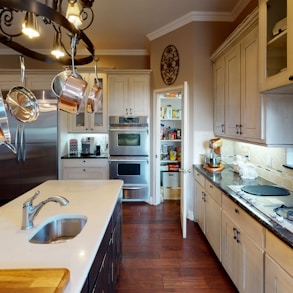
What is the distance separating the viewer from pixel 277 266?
4.88 ft

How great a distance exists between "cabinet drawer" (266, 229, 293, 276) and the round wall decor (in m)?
3.21

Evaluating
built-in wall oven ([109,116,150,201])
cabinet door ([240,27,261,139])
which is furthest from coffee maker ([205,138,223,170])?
built-in wall oven ([109,116,150,201])

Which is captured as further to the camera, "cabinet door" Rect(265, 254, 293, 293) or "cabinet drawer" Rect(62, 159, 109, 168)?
"cabinet drawer" Rect(62, 159, 109, 168)

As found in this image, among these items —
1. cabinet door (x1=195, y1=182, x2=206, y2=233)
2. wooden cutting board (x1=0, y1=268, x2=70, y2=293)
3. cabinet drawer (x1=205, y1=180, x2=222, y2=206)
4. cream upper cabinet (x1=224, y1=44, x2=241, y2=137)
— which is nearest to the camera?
wooden cutting board (x1=0, y1=268, x2=70, y2=293)

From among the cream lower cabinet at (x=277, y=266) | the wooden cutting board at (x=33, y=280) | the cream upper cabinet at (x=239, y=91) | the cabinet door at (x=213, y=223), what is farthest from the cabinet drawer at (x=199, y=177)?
the wooden cutting board at (x=33, y=280)

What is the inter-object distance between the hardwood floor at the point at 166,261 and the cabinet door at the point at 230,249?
0.64 ft

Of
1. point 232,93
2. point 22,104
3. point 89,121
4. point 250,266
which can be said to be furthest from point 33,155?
point 250,266

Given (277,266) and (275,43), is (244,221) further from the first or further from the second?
(275,43)

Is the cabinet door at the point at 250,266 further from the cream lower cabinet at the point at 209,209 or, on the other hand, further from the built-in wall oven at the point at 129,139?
the built-in wall oven at the point at 129,139

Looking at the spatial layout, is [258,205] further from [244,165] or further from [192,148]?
[192,148]

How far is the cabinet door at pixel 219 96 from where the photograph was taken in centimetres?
338

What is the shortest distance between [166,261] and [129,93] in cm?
307

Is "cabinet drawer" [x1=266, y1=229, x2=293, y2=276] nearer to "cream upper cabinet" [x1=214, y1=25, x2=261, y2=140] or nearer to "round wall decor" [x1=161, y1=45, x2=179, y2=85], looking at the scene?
"cream upper cabinet" [x1=214, y1=25, x2=261, y2=140]

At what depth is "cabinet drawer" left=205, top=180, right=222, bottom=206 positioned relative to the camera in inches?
102
